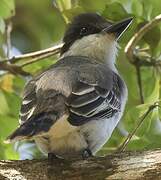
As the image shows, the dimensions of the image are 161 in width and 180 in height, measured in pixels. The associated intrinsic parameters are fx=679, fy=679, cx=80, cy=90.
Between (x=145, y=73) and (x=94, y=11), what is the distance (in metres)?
0.62

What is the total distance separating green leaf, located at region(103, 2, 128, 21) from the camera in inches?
187

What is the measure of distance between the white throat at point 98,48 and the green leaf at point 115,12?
285 millimetres

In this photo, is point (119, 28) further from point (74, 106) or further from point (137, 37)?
point (74, 106)

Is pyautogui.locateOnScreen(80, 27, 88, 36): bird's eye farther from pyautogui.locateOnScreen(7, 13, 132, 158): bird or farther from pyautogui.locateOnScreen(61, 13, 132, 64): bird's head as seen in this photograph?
pyautogui.locateOnScreen(7, 13, 132, 158): bird

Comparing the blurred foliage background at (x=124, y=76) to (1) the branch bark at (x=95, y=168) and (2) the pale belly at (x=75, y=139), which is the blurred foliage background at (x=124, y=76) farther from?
(1) the branch bark at (x=95, y=168)

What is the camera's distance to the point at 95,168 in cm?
384

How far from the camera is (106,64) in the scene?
5141 millimetres

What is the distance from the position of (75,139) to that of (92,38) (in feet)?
4.60

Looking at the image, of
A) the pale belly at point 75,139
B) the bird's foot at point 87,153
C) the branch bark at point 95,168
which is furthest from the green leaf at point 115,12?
the branch bark at point 95,168

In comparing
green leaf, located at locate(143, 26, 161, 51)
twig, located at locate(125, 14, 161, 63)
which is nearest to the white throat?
twig, located at locate(125, 14, 161, 63)

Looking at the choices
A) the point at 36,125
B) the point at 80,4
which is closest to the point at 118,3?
the point at 80,4

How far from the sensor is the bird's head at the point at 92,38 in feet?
17.1

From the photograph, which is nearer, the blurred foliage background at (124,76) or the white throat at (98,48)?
the blurred foliage background at (124,76)

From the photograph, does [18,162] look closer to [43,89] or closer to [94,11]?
[43,89]
